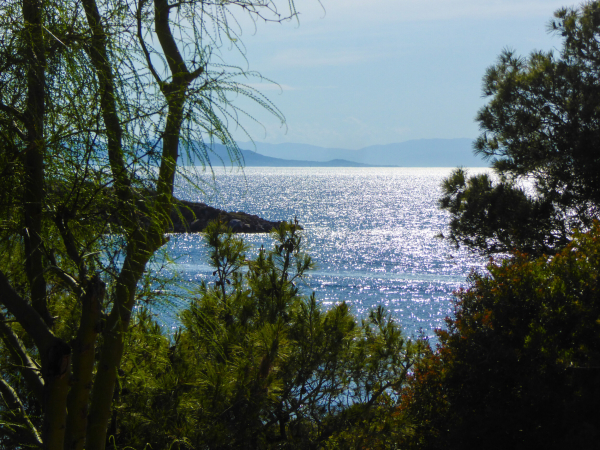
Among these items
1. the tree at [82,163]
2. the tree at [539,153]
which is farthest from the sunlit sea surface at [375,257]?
the tree at [539,153]

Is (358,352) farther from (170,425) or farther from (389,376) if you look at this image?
(170,425)

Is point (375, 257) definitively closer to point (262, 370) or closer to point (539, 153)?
point (539, 153)

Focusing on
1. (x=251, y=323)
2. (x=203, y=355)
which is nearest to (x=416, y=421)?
(x=251, y=323)

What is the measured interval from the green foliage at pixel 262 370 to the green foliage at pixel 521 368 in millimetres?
419

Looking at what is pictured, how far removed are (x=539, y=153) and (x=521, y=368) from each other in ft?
25.3

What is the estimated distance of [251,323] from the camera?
4.25 meters

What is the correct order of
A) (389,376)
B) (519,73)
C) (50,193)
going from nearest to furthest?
1. (50,193)
2. (389,376)
3. (519,73)

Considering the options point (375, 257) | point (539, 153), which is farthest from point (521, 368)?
point (375, 257)

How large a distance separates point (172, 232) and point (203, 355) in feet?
6.64

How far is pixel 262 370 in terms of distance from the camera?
3371 millimetres

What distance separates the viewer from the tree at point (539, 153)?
1038 cm

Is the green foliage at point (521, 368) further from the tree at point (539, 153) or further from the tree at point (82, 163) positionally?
the tree at point (539, 153)

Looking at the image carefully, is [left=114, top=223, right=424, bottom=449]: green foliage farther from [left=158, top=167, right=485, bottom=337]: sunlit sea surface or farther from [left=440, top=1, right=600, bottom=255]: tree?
[left=440, top=1, right=600, bottom=255]: tree

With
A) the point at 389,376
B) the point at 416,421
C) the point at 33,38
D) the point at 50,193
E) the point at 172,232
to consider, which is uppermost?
the point at 33,38
